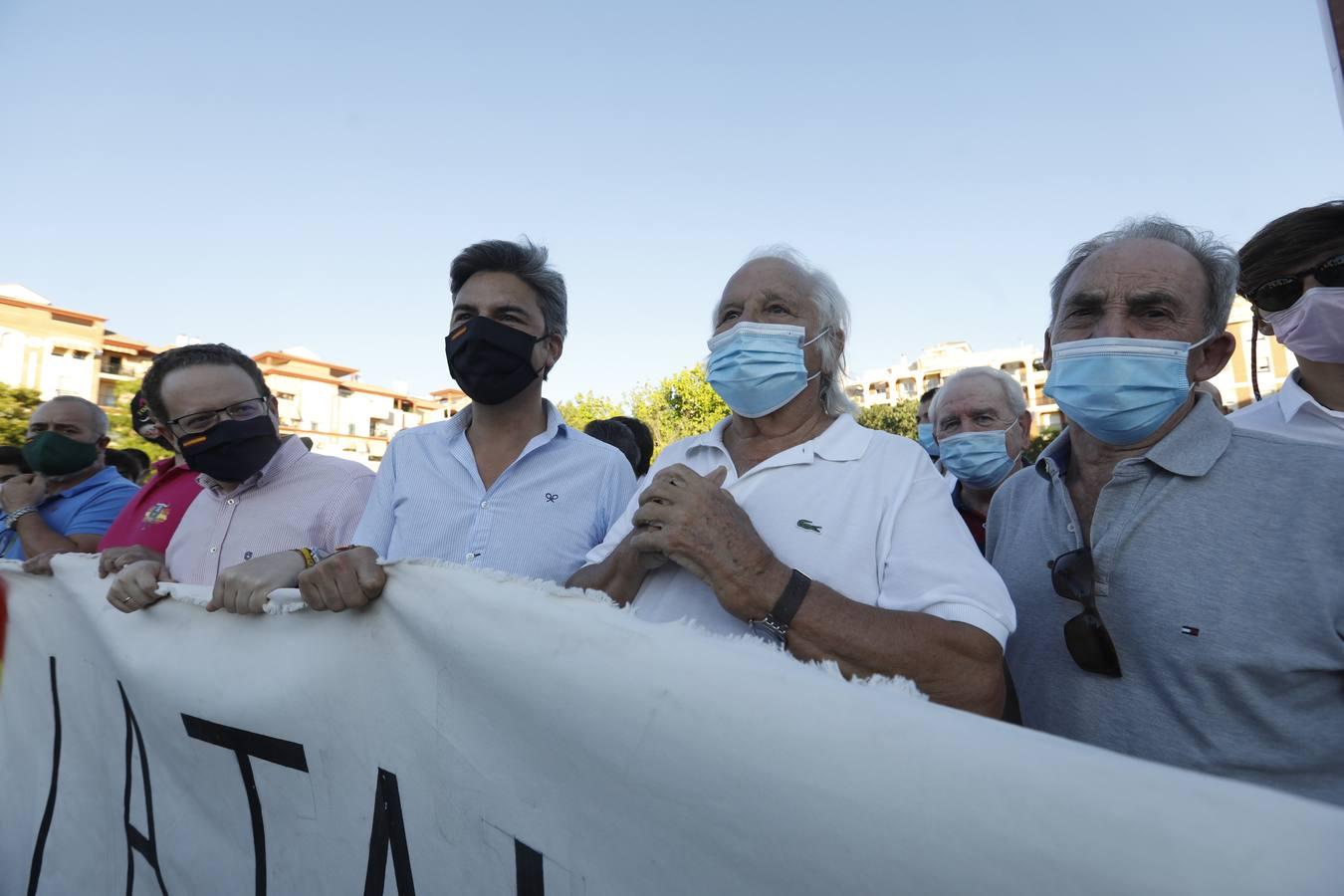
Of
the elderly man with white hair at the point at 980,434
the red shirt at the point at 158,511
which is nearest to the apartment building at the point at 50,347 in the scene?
the red shirt at the point at 158,511

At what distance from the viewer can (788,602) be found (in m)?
1.37

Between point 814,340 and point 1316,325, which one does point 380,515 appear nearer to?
point 814,340

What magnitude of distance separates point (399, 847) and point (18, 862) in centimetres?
202

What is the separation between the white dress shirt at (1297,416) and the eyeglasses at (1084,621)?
899 mm

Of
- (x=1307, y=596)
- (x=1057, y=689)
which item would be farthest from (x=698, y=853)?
(x=1307, y=596)

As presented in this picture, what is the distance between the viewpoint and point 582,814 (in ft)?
3.58

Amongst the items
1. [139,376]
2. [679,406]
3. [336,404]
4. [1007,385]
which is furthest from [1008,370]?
[139,376]

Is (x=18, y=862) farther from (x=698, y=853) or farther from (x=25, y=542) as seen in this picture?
(x=698, y=853)

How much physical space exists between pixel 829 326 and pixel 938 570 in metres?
0.80

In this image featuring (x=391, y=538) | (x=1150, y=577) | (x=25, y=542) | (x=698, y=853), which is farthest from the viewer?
(x=25, y=542)

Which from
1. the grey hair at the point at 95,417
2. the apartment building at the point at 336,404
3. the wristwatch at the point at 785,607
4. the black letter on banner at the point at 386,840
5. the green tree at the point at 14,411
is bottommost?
the black letter on banner at the point at 386,840

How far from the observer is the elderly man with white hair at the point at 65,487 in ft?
12.8

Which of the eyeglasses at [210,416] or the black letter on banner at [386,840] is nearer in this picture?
the black letter on banner at [386,840]

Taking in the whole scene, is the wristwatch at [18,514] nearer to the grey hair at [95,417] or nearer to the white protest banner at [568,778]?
the grey hair at [95,417]
